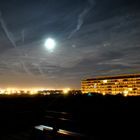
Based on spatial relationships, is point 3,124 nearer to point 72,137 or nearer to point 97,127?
point 97,127

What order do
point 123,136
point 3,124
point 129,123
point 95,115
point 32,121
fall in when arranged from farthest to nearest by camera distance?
point 95,115
point 129,123
point 32,121
point 3,124
point 123,136

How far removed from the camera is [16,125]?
10773 millimetres

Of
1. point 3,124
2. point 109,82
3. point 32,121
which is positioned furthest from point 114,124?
point 109,82

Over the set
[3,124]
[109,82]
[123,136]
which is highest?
[109,82]

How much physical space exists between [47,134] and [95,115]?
9.23 meters

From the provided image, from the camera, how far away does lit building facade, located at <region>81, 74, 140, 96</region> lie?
518ft

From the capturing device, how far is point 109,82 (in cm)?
17375

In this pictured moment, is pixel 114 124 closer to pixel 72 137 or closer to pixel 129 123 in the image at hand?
pixel 129 123

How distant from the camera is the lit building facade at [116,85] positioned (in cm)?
15775

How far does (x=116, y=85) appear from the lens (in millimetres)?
169125

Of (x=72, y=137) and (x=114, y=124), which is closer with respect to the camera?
(x=72, y=137)

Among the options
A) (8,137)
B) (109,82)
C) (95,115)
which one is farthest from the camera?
(109,82)

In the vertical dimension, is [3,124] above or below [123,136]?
above

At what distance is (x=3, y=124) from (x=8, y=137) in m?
2.47
